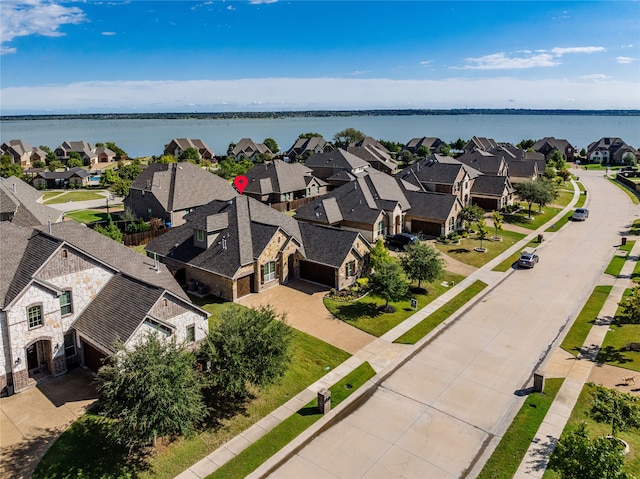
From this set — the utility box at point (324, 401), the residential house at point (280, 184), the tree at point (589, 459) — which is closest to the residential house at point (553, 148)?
the residential house at point (280, 184)

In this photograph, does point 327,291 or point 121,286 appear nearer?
point 121,286

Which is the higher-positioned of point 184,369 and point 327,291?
point 184,369

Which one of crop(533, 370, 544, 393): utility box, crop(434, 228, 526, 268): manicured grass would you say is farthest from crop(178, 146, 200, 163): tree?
crop(533, 370, 544, 393): utility box

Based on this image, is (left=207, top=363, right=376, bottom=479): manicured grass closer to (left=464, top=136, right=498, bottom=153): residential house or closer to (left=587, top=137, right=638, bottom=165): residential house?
(left=464, top=136, right=498, bottom=153): residential house

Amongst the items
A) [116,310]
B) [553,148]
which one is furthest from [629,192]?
[116,310]

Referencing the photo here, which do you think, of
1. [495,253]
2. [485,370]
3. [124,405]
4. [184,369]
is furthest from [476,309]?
[124,405]

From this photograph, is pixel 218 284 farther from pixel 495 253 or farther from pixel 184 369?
pixel 495 253
